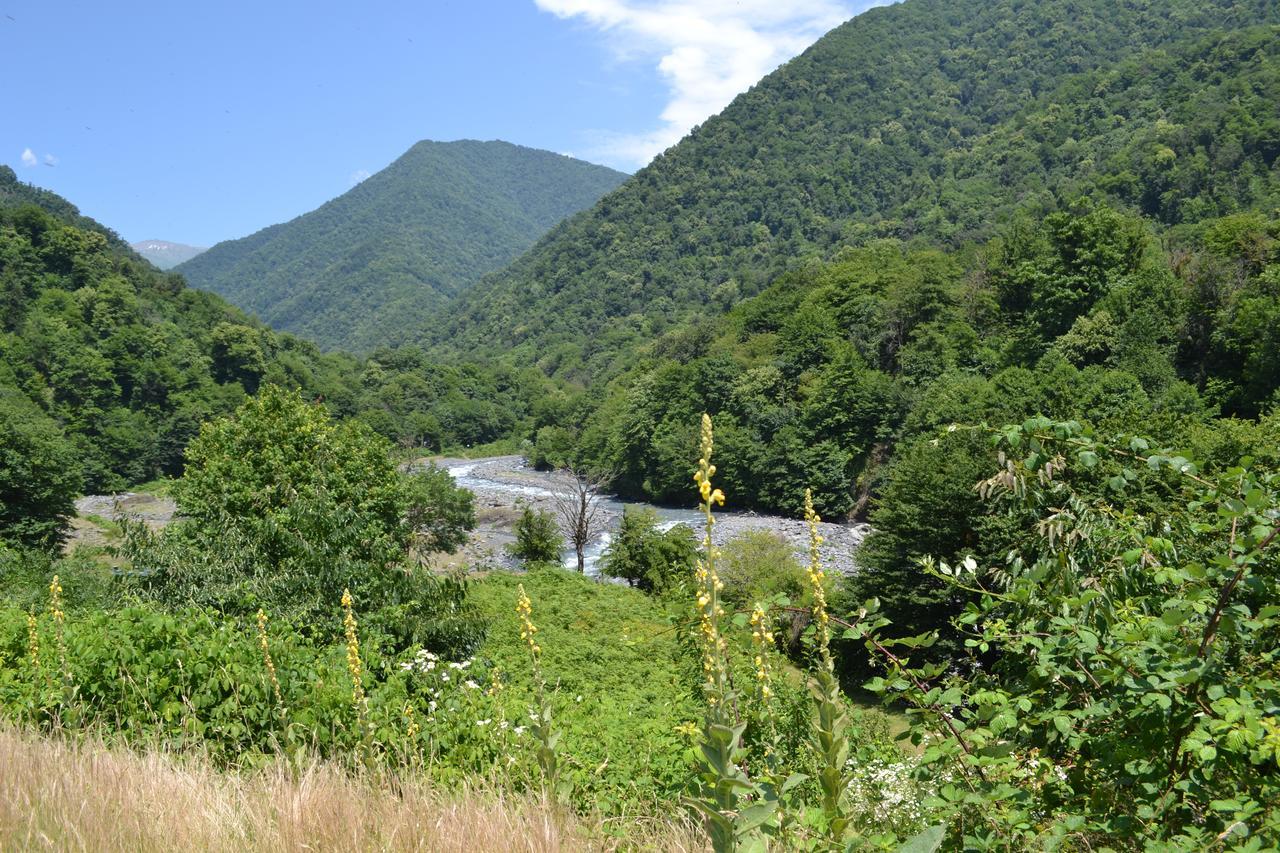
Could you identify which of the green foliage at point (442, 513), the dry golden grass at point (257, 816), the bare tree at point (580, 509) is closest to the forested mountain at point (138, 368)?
the bare tree at point (580, 509)

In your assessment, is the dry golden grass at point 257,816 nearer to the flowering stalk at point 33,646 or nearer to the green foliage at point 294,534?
the flowering stalk at point 33,646

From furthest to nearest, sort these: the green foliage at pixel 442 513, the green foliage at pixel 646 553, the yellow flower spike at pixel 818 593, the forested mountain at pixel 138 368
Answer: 1. the forested mountain at pixel 138 368
2. the green foliage at pixel 442 513
3. the green foliage at pixel 646 553
4. the yellow flower spike at pixel 818 593

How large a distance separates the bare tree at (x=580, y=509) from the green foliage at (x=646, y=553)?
68.5 inches

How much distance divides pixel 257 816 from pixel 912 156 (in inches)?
5075

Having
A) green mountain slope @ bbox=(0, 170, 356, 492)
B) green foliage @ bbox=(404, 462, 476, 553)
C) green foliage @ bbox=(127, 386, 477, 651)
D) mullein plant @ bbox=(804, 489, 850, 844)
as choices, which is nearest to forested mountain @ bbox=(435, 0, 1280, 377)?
green mountain slope @ bbox=(0, 170, 356, 492)

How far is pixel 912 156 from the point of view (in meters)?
119

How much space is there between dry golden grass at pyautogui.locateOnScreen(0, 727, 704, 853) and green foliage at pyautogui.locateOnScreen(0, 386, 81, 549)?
2851 centimetres

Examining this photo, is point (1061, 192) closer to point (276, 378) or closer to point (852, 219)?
point (852, 219)

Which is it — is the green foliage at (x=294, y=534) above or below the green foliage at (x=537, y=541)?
above

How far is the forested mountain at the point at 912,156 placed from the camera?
214 ft

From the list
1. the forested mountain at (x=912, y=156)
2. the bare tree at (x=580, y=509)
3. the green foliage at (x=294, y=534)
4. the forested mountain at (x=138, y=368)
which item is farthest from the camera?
the forested mountain at (x=912, y=156)

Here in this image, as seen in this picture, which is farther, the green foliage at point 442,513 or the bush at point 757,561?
the green foliage at point 442,513

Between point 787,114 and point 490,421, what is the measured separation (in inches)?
3137

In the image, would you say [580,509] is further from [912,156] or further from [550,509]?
[912,156]
